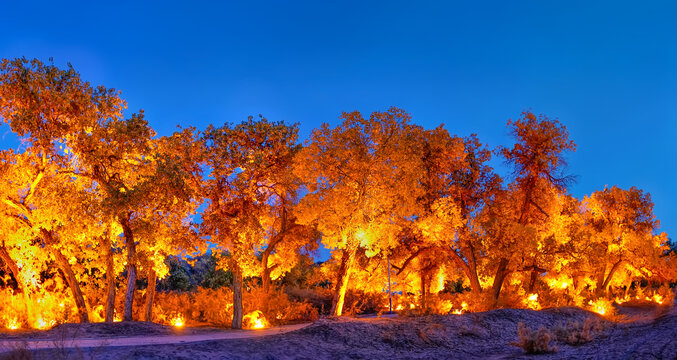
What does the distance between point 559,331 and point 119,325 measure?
43.5ft

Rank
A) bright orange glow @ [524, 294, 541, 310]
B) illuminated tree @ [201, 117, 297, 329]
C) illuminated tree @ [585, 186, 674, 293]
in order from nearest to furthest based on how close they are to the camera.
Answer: illuminated tree @ [201, 117, 297, 329] < bright orange glow @ [524, 294, 541, 310] < illuminated tree @ [585, 186, 674, 293]

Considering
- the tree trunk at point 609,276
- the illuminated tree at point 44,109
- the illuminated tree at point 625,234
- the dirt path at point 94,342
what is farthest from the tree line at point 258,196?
the dirt path at point 94,342

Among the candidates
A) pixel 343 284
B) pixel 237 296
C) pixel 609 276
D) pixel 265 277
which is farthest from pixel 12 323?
pixel 609 276

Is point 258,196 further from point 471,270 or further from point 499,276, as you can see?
point 499,276

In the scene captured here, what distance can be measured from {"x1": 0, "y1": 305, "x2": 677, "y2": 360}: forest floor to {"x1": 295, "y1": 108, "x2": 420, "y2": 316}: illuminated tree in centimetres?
560

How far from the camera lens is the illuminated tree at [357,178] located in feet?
67.1

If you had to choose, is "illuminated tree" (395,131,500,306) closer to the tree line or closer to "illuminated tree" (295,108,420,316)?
the tree line

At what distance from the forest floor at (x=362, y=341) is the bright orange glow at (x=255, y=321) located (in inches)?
227

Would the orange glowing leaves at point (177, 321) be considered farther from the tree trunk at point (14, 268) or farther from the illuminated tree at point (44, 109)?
the illuminated tree at point (44, 109)

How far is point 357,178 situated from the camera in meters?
20.8

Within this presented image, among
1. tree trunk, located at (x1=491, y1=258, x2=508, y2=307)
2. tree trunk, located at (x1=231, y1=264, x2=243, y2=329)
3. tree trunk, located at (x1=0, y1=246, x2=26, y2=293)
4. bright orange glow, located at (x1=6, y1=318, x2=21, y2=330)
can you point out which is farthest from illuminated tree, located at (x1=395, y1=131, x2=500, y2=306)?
tree trunk, located at (x1=0, y1=246, x2=26, y2=293)

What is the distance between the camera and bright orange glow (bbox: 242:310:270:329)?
21.2 metres

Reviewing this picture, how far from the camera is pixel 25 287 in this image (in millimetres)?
16922

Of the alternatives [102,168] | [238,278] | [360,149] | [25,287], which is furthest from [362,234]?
[25,287]
